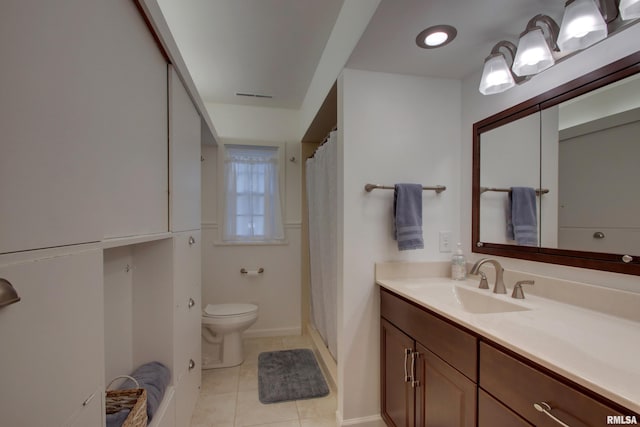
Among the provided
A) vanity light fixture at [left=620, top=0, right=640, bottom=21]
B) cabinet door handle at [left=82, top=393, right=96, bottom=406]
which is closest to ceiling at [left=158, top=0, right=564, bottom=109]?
vanity light fixture at [left=620, top=0, right=640, bottom=21]

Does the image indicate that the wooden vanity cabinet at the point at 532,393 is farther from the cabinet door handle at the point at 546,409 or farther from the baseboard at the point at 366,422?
the baseboard at the point at 366,422

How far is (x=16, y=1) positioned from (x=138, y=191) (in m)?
0.63

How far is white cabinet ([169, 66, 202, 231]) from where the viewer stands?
137 centimetres

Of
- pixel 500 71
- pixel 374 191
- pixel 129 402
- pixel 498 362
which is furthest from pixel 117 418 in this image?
pixel 500 71

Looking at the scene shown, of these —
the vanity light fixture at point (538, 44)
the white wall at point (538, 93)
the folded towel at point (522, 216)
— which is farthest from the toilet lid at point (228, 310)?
the vanity light fixture at point (538, 44)

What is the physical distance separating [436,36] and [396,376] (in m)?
1.68

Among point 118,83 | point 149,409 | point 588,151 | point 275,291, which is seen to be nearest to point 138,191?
point 118,83

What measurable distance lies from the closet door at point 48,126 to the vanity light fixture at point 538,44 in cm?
152

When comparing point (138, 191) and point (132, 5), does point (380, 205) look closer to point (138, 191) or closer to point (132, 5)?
point (138, 191)

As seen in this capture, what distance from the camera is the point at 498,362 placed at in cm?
81

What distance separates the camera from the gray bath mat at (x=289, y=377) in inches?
76.2

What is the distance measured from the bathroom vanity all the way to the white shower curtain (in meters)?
0.60

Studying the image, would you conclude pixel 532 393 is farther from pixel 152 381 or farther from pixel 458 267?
pixel 152 381

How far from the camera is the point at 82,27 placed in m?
0.71
